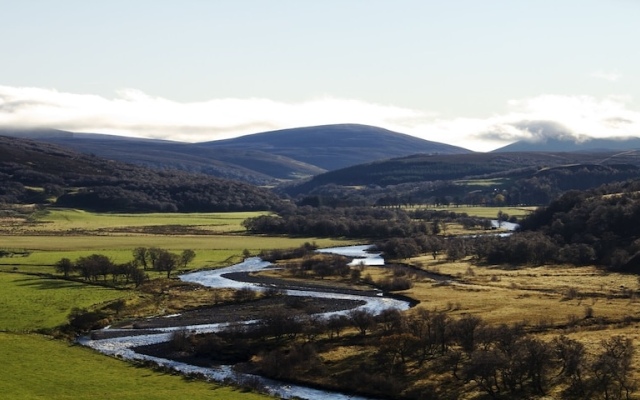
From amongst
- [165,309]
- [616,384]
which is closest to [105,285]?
[165,309]

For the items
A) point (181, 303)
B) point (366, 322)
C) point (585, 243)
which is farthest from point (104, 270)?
point (585, 243)

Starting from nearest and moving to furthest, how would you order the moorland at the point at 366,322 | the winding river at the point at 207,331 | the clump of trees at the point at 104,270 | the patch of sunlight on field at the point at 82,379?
the patch of sunlight on field at the point at 82,379 → the moorland at the point at 366,322 → the winding river at the point at 207,331 → the clump of trees at the point at 104,270

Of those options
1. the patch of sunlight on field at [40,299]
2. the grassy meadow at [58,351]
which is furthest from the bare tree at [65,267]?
the patch of sunlight on field at [40,299]

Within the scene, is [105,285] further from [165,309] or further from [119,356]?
[119,356]

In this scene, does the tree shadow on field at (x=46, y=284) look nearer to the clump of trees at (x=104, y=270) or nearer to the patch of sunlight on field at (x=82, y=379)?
the clump of trees at (x=104, y=270)

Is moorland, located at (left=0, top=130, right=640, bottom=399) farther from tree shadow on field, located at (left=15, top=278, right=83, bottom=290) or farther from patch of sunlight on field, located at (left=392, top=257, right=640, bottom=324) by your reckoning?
tree shadow on field, located at (left=15, top=278, right=83, bottom=290)

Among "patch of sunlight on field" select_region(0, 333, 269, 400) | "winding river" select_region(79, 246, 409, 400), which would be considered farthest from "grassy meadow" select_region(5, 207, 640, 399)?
"winding river" select_region(79, 246, 409, 400)
